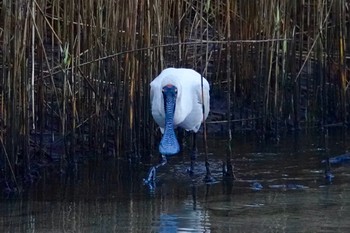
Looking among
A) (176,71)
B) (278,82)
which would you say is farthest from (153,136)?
(278,82)

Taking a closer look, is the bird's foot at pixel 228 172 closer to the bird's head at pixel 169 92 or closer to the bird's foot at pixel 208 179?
the bird's foot at pixel 208 179

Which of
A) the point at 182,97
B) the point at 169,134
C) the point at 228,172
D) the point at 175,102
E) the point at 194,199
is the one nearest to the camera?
the point at 194,199

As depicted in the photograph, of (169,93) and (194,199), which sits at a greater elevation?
(169,93)

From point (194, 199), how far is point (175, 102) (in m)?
1.42

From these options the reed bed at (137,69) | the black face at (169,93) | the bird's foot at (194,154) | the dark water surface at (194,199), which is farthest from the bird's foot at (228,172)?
the black face at (169,93)

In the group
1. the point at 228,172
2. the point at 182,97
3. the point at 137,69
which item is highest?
the point at 137,69

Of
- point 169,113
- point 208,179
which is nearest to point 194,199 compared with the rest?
point 208,179

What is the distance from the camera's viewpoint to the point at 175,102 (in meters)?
7.91

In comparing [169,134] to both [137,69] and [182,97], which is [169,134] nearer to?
[182,97]

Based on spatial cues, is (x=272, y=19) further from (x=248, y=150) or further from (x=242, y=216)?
(x=242, y=216)

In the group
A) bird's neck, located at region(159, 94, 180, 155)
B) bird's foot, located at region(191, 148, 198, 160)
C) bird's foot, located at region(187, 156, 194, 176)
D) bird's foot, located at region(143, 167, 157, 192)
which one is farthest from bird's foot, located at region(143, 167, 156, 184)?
bird's foot, located at region(191, 148, 198, 160)

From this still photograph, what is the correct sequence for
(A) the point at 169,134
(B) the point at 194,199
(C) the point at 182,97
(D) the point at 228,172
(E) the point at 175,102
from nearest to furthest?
(B) the point at 194,199 → (D) the point at 228,172 → (A) the point at 169,134 → (E) the point at 175,102 → (C) the point at 182,97

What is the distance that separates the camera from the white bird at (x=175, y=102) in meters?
7.75

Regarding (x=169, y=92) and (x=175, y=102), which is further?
(x=175, y=102)
